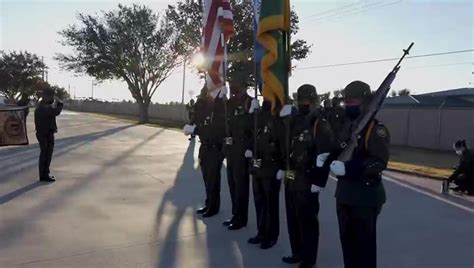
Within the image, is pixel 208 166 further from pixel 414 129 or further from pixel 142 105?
pixel 142 105

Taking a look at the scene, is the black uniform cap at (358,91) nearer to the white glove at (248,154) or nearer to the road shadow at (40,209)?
the white glove at (248,154)

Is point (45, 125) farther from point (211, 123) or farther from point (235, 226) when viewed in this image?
point (235, 226)

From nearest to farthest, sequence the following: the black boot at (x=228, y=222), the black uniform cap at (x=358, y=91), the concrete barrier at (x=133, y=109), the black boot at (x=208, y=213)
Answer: the black uniform cap at (x=358, y=91)
the black boot at (x=228, y=222)
the black boot at (x=208, y=213)
the concrete barrier at (x=133, y=109)

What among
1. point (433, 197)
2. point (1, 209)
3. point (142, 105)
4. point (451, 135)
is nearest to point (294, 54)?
point (451, 135)

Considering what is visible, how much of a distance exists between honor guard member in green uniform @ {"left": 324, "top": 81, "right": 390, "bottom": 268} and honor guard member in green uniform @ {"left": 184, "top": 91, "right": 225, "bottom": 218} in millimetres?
3051

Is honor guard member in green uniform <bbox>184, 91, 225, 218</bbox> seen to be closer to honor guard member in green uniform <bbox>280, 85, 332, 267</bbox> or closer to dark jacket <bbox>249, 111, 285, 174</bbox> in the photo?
dark jacket <bbox>249, 111, 285, 174</bbox>

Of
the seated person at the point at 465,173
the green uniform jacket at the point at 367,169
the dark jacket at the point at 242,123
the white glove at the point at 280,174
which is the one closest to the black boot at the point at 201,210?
the dark jacket at the point at 242,123

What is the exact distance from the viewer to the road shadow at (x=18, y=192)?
7516 millimetres

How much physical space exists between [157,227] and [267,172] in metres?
1.79

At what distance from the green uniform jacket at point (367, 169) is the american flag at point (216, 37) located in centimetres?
373

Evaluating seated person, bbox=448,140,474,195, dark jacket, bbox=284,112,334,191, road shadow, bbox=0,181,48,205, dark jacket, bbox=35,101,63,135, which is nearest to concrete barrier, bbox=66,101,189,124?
dark jacket, bbox=35,101,63,135

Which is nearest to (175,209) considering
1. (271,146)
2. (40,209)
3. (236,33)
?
(40,209)

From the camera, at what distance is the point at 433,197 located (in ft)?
28.2

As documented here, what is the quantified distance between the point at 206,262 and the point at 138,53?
3741cm
